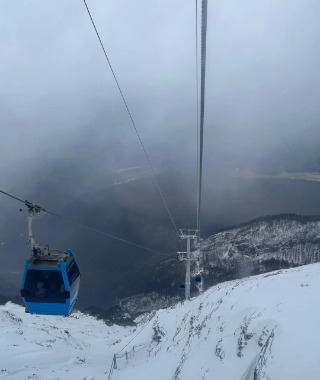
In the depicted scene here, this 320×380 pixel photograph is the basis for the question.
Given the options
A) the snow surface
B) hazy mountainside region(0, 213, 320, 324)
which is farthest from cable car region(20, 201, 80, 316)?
hazy mountainside region(0, 213, 320, 324)

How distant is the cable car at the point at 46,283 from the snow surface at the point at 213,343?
9.89m

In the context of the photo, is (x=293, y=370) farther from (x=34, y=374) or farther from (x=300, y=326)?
(x=34, y=374)

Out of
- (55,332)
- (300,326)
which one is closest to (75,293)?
(300,326)

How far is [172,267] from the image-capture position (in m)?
89.7

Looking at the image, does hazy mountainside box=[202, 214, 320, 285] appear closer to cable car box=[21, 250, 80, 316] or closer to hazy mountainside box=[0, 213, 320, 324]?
hazy mountainside box=[0, 213, 320, 324]

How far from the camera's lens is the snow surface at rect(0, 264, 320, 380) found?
18.2 metres

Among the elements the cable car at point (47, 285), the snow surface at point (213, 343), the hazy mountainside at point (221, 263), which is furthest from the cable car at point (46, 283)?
the hazy mountainside at point (221, 263)

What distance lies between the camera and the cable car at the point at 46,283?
1495cm

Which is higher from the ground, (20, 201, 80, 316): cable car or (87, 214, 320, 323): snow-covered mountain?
(20, 201, 80, 316): cable car

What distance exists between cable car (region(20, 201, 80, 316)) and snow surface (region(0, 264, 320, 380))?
9.89m

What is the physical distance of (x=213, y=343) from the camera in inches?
1061

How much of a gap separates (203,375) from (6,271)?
91.4 meters

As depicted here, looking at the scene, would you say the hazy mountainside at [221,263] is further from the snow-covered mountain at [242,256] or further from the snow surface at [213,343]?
the snow surface at [213,343]

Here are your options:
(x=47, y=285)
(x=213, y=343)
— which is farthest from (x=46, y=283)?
(x=213, y=343)
